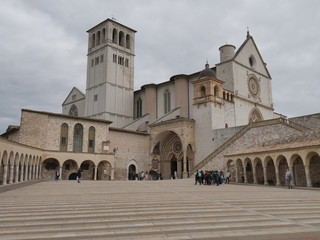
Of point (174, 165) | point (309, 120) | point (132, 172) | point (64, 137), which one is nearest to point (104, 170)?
point (132, 172)

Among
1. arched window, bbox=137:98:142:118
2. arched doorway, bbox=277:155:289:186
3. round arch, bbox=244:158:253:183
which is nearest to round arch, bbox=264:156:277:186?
arched doorway, bbox=277:155:289:186

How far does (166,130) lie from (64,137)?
12084 mm

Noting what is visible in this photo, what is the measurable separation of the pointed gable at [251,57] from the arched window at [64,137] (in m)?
22.0

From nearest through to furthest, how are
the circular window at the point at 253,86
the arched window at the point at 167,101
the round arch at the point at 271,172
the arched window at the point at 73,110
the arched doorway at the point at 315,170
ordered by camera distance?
the arched doorway at the point at 315,170
the round arch at the point at 271,172
the circular window at the point at 253,86
the arched window at the point at 167,101
the arched window at the point at 73,110

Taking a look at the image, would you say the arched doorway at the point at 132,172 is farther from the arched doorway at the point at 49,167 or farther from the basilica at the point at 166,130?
the arched doorway at the point at 49,167

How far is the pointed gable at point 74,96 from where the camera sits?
5426cm

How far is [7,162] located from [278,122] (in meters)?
21.5

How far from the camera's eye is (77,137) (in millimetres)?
32000

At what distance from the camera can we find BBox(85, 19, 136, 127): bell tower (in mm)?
47688

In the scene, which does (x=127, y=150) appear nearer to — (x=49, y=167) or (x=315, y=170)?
(x=49, y=167)

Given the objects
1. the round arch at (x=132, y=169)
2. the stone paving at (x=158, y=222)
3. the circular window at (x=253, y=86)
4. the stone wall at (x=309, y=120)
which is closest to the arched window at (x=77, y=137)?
→ the round arch at (x=132, y=169)

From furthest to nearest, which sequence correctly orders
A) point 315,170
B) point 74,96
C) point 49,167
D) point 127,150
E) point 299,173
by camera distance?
point 74,96, point 127,150, point 49,167, point 299,173, point 315,170

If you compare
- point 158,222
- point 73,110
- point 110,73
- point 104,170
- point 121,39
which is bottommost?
point 158,222

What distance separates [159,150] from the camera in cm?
3966
